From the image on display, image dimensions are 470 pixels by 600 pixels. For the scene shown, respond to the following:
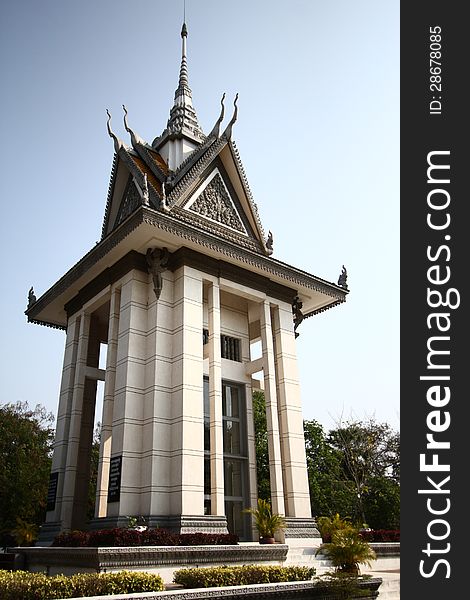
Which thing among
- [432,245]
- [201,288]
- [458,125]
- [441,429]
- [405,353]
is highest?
[201,288]

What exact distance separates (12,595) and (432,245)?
7881 millimetres

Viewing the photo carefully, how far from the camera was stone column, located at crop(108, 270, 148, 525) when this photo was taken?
14.8m

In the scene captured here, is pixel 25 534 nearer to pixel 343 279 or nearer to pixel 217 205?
pixel 217 205

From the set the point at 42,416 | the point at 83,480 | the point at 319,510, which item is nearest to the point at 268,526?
the point at 83,480

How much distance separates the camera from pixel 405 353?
657cm

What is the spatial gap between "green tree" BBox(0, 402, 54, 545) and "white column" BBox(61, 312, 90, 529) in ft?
33.6

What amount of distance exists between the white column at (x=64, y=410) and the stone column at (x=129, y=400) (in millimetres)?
3703

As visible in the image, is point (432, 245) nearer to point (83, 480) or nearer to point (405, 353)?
point (405, 353)

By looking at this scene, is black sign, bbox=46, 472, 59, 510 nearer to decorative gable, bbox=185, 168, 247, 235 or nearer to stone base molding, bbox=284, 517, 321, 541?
stone base molding, bbox=284, 517, 321, 541

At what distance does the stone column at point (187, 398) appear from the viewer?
48.0ft

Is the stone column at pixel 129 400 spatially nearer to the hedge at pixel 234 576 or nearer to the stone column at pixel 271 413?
the stone column at pixel 271 413

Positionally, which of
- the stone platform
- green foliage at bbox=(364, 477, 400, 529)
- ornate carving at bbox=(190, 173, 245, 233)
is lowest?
the stone platform

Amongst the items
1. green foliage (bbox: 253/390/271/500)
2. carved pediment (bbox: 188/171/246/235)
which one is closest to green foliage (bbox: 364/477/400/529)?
green foliage (bbox: 253/390/271/500)

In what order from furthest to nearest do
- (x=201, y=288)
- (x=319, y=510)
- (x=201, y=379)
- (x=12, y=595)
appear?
(x=319, y=510) → (x=201, y=288) → (x=201, y=379) → (x=12, y=595)
